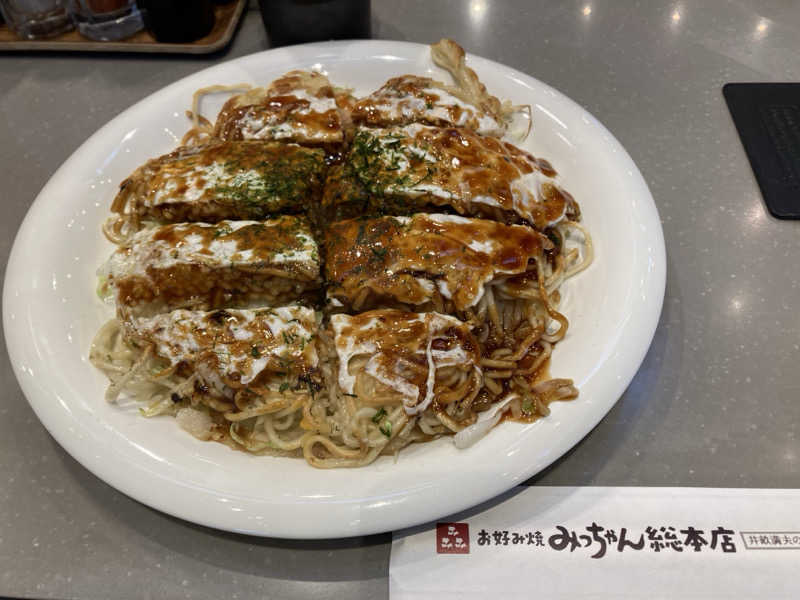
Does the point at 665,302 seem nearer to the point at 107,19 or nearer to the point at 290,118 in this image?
the point at 290,118

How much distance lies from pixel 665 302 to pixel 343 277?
132cm

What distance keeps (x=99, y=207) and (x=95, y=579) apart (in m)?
1.44

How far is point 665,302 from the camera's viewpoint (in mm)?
2361

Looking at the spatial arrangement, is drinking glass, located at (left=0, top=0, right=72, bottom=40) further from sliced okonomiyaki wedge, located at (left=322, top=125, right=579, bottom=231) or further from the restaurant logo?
the restaurant logo

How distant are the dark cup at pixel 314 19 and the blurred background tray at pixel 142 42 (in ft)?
1.52

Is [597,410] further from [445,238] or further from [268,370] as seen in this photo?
[268,370]

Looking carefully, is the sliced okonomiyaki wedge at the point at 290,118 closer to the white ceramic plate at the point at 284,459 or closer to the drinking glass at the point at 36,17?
the white ceramic plate at the point at 284,459

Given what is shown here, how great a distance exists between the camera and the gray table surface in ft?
5.99

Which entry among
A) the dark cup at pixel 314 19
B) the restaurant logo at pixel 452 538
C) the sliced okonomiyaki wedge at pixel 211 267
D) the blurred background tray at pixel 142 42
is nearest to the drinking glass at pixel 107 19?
the blurred background tray at pixel 142 42

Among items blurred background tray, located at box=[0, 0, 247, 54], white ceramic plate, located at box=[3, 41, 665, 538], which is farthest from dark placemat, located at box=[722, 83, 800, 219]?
blurred background tray, located at box=[0, 0, 247, 54]

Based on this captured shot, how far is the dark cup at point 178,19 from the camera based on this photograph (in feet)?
10.3

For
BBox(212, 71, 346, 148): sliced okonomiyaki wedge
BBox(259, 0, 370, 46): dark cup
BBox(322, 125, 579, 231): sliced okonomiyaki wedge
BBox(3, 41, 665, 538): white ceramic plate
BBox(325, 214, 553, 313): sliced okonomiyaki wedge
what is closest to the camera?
BBox(3, 41, 665, 538): white ceramic plate

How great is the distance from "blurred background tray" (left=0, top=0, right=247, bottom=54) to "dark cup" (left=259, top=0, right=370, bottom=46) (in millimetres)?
463

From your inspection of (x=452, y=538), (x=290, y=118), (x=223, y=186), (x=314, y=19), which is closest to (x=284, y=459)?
(x=452, y=538)
